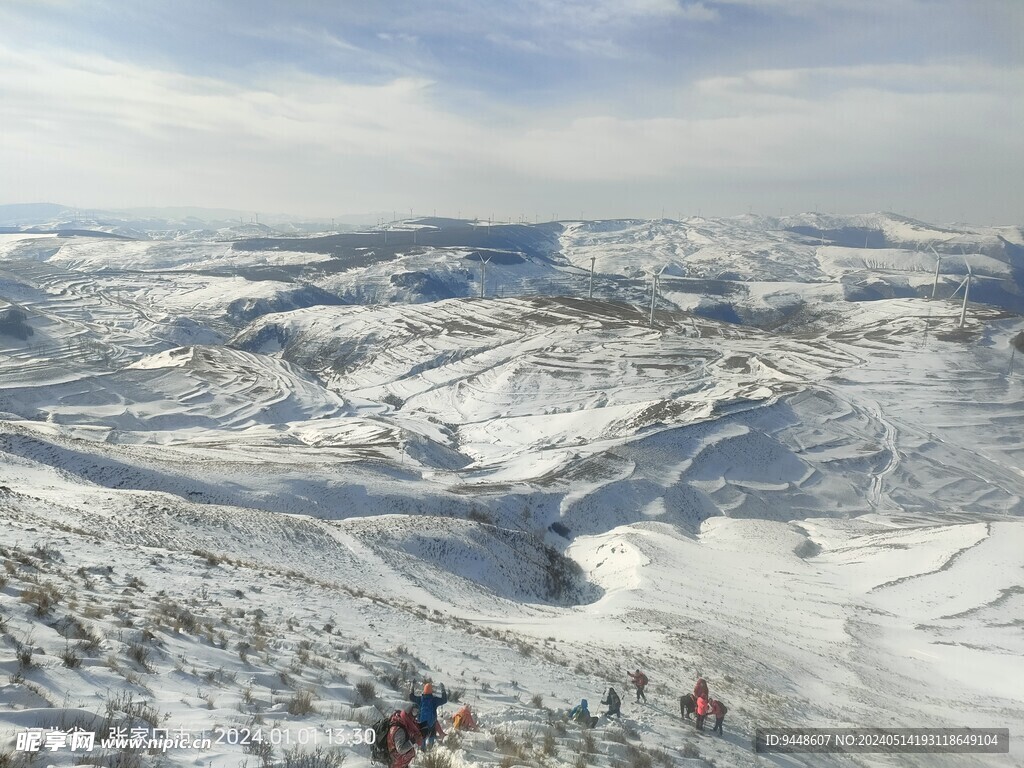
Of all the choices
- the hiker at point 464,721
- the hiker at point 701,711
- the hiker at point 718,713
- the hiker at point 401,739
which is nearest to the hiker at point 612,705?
the hiker at point 701,711

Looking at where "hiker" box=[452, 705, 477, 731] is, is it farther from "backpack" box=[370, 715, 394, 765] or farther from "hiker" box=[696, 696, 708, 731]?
"hiker" box=[696, 696, 708, 731]

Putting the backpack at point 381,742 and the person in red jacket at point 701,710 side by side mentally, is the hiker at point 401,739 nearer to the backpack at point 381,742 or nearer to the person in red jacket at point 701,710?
the backpack at point 381,742

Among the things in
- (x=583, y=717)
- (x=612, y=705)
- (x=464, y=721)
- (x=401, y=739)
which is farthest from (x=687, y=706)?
→ (x=401, y=739)

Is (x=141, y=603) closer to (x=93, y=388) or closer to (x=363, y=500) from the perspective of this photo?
(x=363, y=500)

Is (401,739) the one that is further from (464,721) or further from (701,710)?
(701,710)

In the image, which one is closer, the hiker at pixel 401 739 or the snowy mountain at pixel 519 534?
the hiker at pixel 401 739

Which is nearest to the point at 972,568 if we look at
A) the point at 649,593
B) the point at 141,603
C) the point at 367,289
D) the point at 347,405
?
the point at 649,593

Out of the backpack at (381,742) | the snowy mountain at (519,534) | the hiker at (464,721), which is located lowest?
the snowy mountain at (519,534)
